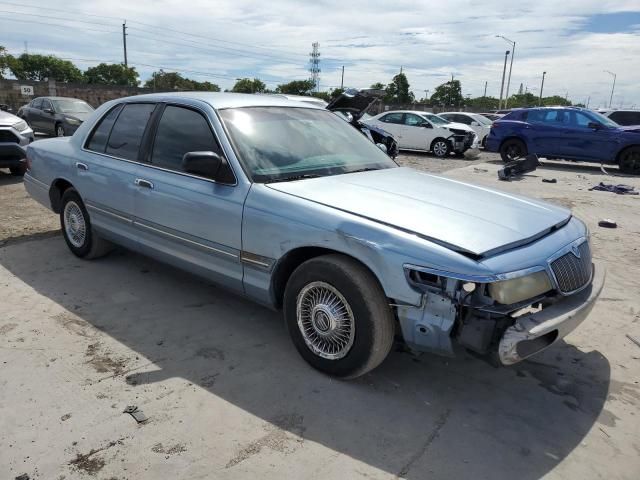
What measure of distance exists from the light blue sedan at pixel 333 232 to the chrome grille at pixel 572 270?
0.01m

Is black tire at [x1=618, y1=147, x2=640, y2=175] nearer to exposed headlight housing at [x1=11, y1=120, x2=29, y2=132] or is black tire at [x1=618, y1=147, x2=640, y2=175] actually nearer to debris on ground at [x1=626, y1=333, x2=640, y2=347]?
debris on ground at [x1=626, y1=333, x2=640, y2=347]

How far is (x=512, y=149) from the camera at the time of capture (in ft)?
50.5

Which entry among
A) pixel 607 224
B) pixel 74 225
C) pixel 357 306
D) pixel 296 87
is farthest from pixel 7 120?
pixel 296 87

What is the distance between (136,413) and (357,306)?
52.8 inches

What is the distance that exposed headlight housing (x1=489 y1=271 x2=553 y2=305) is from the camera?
2.57 meters

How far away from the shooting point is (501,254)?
104 inches

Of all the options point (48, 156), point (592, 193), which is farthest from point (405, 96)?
point (48, 156)

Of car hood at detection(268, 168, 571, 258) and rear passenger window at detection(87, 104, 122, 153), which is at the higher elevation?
rear passenger window at detection(87, 104, 122, 153)

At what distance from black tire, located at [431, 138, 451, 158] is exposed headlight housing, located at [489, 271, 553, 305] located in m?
15.0

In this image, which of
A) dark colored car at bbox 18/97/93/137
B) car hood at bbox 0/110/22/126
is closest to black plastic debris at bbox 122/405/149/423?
car hood at bbox 0/110/22/126

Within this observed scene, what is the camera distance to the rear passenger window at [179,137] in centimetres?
373

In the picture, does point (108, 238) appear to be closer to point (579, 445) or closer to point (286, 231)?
point (286, 231)

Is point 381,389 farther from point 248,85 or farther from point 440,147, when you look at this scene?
point 248,85

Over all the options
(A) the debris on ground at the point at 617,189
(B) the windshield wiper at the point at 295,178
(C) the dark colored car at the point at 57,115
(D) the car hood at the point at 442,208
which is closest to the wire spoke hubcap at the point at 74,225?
(B) the windshield wiper at the point at 295,178
